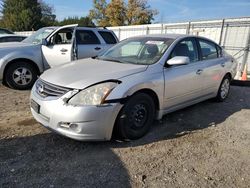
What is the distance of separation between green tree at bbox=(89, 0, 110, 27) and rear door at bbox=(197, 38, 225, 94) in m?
39.4

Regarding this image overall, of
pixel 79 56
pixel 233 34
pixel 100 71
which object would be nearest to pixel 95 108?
pixel 100 71

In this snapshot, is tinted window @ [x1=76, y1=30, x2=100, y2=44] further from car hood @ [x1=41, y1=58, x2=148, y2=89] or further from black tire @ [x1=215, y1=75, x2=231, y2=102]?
black tire @ [x1=215, y1=75, x2=231, y2=102]

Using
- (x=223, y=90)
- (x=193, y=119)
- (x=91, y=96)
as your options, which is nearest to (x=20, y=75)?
(x=91, y=96)

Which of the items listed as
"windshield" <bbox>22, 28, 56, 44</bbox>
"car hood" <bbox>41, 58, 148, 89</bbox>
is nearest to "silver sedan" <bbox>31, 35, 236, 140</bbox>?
"car hood" <bbox>41, 58, 148, 89</bbox>

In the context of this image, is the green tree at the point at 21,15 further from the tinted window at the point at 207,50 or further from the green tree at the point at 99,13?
the tinted window at the point at 207,50

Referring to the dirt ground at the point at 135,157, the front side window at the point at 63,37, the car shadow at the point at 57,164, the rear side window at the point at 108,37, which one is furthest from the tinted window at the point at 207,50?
the front side window at the point at 63,37

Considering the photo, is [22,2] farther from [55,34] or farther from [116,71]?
[116,71]

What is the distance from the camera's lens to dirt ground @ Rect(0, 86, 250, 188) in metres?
2.83

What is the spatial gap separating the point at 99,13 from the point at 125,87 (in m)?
44.3

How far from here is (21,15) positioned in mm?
43000

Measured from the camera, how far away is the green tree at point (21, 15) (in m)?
43.2

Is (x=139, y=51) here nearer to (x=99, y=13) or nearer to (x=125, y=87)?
(x=125, y=87)

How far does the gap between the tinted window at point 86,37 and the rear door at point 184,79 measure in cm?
350

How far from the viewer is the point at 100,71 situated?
3.69 meters
